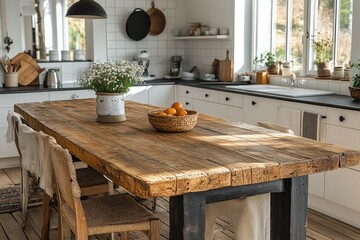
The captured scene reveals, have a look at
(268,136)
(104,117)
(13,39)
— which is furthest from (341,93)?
(13,39)

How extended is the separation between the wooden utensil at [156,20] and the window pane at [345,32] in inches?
104

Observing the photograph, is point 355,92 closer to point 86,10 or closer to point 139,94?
point 86,10

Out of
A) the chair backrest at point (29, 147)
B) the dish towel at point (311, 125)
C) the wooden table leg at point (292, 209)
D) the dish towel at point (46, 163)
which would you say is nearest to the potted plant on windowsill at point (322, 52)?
A: the dish towel at point (311, 125)

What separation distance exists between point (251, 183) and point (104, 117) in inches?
57.0

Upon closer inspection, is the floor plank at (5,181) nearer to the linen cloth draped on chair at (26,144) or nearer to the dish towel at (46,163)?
the linen cloth draped on chair at (26,144)

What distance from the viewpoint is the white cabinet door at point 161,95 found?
6246mm

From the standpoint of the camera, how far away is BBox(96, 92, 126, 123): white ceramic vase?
3.27 metres

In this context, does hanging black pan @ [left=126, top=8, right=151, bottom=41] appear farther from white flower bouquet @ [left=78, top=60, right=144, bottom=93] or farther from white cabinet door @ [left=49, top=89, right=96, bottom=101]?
white flower bouquet @ [left=78, top=60, right=144, bottom=93]

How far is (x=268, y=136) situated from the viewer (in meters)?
2.83

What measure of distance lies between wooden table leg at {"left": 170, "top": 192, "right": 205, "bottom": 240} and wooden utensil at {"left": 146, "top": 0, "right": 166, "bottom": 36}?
188 inches

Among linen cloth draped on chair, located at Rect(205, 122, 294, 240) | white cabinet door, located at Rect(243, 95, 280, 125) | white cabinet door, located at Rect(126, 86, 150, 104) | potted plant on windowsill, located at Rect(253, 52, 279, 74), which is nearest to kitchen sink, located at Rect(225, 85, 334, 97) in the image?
white cabinet door, located at Rect(243, 95, 280, 125)

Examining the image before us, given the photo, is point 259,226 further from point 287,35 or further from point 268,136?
point 287,35

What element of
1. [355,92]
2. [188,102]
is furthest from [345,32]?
[188,102]

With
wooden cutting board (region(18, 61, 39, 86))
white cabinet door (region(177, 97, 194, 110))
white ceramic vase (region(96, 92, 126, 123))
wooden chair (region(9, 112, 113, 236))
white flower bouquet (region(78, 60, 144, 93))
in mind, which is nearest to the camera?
wooden chair (region(9, 112, 113, 236))
